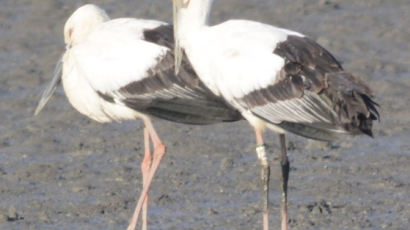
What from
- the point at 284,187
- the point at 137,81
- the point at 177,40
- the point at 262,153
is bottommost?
the point at 284,187

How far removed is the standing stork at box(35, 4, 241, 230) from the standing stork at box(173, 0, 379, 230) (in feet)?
0.80

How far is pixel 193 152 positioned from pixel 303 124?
8.44 ft

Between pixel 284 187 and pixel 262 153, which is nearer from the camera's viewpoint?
pixel 262 153

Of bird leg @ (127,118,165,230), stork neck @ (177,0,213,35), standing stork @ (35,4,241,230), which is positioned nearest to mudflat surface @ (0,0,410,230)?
bird leg @ (127,118,165,230)

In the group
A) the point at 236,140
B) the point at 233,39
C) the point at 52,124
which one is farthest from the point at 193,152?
the point at 233,39

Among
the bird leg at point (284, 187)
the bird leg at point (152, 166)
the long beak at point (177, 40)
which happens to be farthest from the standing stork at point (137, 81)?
the bird leg at point (284, 187)

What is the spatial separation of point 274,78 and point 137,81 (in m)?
1.20

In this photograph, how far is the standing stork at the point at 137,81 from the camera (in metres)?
10.1

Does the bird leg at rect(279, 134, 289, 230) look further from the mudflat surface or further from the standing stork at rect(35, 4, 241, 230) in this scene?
the mudflat surface

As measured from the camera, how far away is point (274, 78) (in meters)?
9.50

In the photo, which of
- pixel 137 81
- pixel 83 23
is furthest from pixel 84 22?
pixel 137 81

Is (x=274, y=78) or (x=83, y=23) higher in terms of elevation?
(x=274, y=78)

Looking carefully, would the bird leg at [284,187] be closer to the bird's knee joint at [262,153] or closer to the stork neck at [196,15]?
the bird's knee joint at [262,153]

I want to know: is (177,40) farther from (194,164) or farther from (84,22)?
(194,164)
